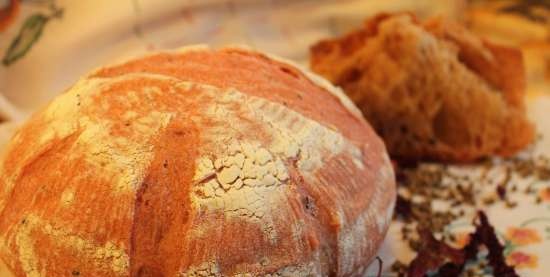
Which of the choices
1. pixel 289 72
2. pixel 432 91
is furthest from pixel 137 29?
pixel 432 91

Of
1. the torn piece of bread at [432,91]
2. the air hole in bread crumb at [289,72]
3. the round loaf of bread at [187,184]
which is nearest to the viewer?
the round loaf of bread at [187,184]

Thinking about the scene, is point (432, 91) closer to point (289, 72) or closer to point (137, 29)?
point (289, 72)

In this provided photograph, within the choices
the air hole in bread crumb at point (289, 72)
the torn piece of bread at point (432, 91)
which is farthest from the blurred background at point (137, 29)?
the air hole in bread crumb at point (289, 72)

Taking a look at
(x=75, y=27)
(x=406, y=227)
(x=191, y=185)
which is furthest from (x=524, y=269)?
(x=75, y=27)

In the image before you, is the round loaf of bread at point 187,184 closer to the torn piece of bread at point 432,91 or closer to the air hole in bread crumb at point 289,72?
the air hole in bread crumb at point 289,72

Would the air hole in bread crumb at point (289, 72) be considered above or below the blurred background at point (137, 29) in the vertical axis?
below

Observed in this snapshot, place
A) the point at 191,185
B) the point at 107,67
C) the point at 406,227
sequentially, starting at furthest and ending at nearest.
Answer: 1. the point at 406,227
2. the point at 107,67
3. the point at 191,185

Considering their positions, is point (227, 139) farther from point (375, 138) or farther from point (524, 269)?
point (524, 269)

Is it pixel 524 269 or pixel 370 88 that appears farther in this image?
pixel 370 88
